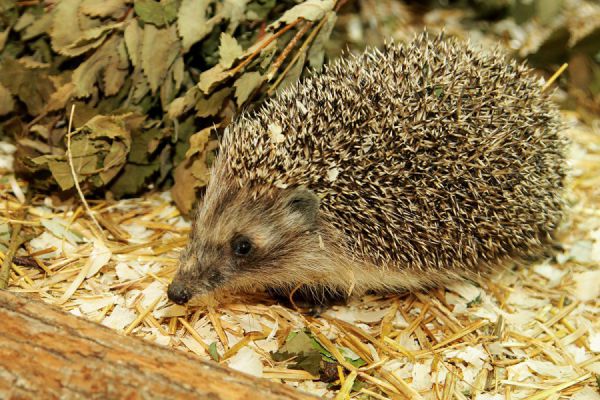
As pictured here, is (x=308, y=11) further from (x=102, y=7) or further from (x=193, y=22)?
(x=102, y=7)

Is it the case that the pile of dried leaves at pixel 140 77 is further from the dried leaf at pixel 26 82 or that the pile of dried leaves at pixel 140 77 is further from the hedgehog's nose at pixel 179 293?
the hedgehog's nose at pixel 179 293

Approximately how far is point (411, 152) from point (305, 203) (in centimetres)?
57

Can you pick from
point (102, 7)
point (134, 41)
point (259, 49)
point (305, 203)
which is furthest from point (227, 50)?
point (305, 203)

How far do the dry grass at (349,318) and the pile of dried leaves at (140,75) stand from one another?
0.30m

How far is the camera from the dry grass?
9.53 feet

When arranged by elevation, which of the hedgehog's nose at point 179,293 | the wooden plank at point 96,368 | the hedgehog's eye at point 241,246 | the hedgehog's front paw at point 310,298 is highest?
the wooden plank at point 96,368

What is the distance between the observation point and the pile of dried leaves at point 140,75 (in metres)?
3.41

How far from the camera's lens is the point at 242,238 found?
3.04 meters

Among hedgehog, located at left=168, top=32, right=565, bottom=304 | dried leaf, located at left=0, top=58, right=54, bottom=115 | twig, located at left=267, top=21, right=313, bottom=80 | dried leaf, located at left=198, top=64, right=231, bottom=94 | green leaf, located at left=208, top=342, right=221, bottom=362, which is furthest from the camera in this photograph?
dried leaf, located at left=0, top=58, right=54, bottom=115

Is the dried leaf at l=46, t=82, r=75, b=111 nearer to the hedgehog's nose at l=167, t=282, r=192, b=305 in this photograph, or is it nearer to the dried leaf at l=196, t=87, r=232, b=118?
the dried leaf at l=196, t=87, r=232, b=118

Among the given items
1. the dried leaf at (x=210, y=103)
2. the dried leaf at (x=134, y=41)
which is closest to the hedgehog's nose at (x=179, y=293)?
the dried leaf at (x=210, y=103)

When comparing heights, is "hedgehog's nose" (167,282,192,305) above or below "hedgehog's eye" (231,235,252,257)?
below

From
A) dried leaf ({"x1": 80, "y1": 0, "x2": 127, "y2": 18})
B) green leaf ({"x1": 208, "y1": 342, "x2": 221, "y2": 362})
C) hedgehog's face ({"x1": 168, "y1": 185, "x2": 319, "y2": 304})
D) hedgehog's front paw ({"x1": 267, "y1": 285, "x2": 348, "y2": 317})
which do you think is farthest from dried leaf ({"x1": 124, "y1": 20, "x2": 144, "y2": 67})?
green leaf ({"x1": 208, "y1": 342, "x2": 221, "y2": 362})

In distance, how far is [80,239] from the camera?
349 centimetres
